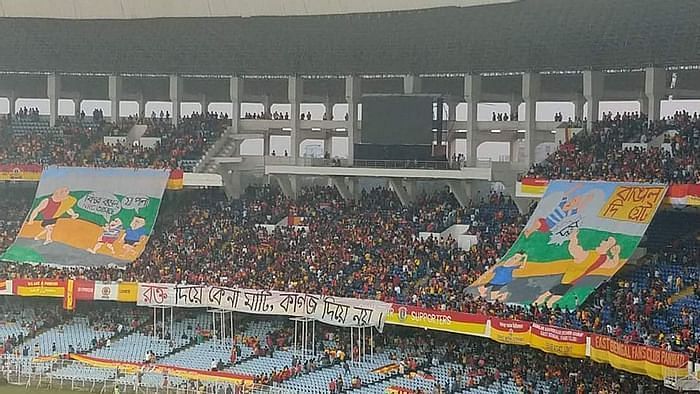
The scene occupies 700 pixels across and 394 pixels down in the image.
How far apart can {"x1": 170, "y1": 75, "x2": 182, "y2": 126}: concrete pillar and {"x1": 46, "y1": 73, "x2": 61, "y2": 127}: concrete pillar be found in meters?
4.53

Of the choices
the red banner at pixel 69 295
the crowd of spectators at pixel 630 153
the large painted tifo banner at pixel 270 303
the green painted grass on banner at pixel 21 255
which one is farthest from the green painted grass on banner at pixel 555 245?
the green painted grass on banner at pixel 21 255

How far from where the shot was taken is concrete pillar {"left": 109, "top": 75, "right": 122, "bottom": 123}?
4369cm

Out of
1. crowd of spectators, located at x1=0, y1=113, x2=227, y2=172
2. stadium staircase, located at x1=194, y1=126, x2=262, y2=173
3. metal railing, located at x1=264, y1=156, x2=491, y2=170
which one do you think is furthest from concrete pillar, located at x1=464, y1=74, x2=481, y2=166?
crowd of spectators, located at x1=0, y1=113, x2=227, y2=172

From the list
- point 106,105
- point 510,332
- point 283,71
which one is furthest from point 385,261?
point 106,105

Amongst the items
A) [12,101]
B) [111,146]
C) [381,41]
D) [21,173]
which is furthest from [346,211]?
[12,101]

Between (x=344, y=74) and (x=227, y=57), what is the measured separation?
411 cm

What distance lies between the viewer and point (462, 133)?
41062 millimetres

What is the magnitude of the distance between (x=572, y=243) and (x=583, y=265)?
1206mm

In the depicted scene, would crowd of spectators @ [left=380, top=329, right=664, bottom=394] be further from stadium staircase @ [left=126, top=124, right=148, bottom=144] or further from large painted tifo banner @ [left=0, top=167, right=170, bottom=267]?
stadium staircase @ [left=126, top=124, right=148, bottom=144]

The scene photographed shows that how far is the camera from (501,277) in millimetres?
30594

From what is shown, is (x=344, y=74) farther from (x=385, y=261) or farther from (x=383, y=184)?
(x=385, y=261)

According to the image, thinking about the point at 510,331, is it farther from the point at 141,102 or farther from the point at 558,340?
the point at 141,102

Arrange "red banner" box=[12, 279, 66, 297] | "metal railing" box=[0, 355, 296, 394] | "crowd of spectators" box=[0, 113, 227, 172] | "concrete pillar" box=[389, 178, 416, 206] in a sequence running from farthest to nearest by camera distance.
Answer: "crowd of spectators" box=[0, 113, 227, 172] → "concrete pillar" box=[389, 178, 416, 206] → "red banner" box=[12, 279, 66, 297] → "metal railing" box=[0, 355, 296, 394]

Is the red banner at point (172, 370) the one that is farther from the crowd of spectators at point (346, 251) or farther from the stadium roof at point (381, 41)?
the stadium roof at point (381, 41)
